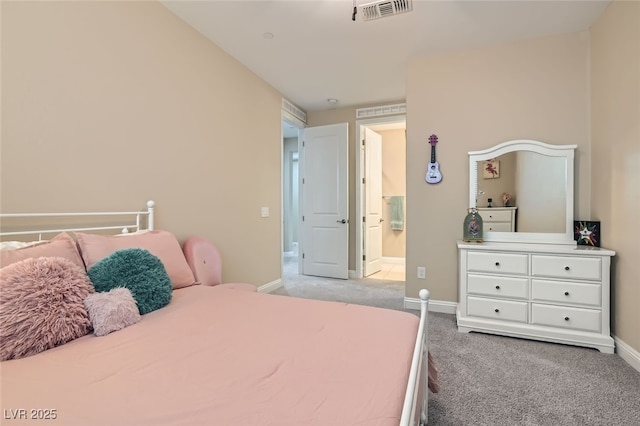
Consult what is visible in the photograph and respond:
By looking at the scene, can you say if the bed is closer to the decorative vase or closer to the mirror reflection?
the decorative vase

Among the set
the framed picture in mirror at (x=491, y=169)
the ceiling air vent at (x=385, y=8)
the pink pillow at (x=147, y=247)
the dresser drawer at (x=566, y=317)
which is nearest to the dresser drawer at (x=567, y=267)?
the dresser drawer at (x=566, y=317)

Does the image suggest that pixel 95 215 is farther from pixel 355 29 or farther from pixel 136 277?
pixel 355 29

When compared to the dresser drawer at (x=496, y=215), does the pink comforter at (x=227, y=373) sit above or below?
below

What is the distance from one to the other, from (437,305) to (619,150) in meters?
1.93

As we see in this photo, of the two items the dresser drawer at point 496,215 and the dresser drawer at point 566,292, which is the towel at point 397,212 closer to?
the dresser drawer at point 496,215

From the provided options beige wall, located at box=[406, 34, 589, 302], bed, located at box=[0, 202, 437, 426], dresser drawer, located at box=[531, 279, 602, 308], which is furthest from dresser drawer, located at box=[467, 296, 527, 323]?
bed, located at box=[0, 202, 437, 426]

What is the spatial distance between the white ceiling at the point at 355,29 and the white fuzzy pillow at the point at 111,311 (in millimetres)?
2208

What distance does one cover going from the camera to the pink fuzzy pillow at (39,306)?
1.04 meters

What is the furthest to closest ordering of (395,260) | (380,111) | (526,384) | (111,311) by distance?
(395,260) → (380,111) → (526,384) → (111,311)

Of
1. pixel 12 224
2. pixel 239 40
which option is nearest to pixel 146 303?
pixel 12 224

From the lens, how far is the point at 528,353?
86.8 inches

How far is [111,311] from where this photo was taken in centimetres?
128

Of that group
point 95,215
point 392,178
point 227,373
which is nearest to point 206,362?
point 227,373

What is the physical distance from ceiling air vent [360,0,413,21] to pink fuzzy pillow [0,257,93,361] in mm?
2298
